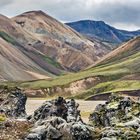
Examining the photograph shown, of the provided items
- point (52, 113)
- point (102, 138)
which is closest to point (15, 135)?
point (102, 138)

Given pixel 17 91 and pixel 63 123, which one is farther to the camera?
pixel 17 91

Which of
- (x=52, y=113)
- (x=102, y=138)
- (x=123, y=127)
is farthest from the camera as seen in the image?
(x=52, y=113)

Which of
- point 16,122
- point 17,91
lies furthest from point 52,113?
point 17,91

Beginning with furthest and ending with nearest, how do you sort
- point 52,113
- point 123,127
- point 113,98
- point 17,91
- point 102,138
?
1. point 17,91
2. point 113,98
3. point 52,113
4. point 123,127
5. point 102,138

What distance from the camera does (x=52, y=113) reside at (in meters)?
65.0

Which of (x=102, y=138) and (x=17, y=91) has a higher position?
(x=17, y=91)

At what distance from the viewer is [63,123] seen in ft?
150

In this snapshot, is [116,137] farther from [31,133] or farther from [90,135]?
[31,133]

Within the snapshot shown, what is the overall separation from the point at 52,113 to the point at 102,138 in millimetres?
21975

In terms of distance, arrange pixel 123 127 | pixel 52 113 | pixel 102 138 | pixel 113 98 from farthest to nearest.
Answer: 1. pixel 113 98
2. pixel 52 113
3. pixel 123 127
4. pixel 102 138

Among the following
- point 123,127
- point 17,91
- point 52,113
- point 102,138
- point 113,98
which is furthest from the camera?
point 17,91

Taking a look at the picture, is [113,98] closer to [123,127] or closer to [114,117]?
[114,117]

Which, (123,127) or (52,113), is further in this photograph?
(52,113)

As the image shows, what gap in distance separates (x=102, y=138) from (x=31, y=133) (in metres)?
6.27
